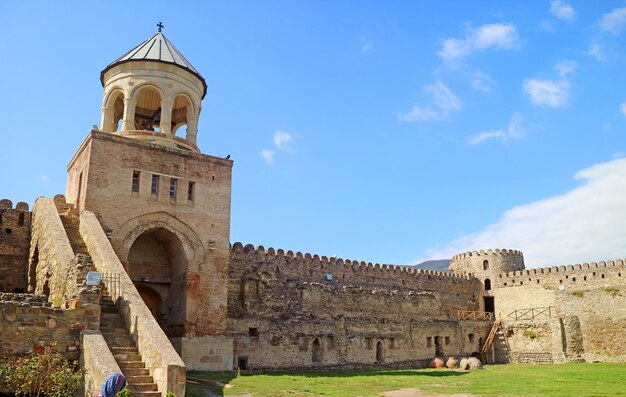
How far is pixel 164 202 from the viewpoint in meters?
20.5

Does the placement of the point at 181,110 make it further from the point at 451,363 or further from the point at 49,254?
the point at 451,363

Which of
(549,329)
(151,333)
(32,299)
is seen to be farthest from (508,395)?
(549,329)

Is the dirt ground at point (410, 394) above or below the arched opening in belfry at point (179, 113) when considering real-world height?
below

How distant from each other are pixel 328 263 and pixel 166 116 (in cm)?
1227

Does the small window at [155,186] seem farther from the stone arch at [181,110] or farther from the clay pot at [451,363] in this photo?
the clay pot at [451,363]

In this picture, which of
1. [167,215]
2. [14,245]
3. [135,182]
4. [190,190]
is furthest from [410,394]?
[14,245]

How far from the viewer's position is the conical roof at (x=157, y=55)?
22.5 m

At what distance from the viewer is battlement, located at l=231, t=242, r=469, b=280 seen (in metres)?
26.2

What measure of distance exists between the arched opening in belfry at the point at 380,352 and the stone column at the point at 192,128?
13996 millimetres

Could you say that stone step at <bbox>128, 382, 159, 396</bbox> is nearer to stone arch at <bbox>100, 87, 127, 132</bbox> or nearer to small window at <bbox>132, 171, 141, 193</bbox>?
small window at <bbox>132, 171, 141, 193</bbox>

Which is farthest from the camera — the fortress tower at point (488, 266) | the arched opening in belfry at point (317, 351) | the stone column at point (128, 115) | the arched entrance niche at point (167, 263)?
the fortress tower at point (488, 266)

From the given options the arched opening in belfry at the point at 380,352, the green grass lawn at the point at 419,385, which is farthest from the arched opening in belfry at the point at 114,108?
the arched opening in belfry at the point at 380,352

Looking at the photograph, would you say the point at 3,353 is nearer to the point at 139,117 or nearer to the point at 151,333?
the point at 151,333

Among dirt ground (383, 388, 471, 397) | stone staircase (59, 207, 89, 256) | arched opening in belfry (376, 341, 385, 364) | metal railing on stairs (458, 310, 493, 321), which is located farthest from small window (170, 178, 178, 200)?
metal railing on stairs (458, 310, 493, 321)
